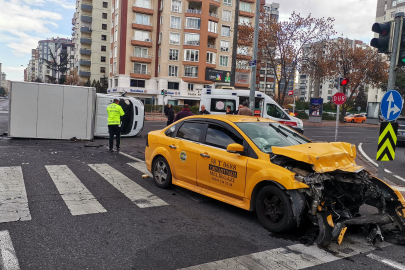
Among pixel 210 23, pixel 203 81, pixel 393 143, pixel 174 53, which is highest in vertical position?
pixel 210 23

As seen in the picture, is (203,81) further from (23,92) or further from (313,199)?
(313,199)

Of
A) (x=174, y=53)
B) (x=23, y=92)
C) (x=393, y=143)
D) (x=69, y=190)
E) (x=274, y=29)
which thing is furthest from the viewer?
(x=174, y=53)

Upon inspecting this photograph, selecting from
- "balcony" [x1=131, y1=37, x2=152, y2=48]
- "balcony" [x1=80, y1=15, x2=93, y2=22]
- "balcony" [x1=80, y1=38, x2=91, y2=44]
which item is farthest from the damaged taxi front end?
"balcony" [x1=80, y1=15, x2=93, y2=22]

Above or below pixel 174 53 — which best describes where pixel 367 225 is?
below

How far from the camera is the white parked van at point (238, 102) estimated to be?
670 inches

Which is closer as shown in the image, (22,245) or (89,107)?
(22,245)

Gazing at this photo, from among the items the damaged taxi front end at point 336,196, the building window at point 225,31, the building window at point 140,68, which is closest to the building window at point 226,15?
the building window at point 225,31

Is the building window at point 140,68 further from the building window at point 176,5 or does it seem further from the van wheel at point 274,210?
the van wheel at point 274,210

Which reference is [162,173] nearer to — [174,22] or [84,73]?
[174,22]

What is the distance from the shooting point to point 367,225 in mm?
4570

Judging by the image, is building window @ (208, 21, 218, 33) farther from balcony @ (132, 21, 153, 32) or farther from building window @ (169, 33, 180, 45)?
balcony @ (132, 21, 153, 32)

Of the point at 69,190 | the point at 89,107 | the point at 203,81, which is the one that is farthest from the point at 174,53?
the point at 69,190

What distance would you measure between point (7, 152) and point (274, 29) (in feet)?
83.0

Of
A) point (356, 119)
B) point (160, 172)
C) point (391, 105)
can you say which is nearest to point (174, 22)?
point (356, 119)
